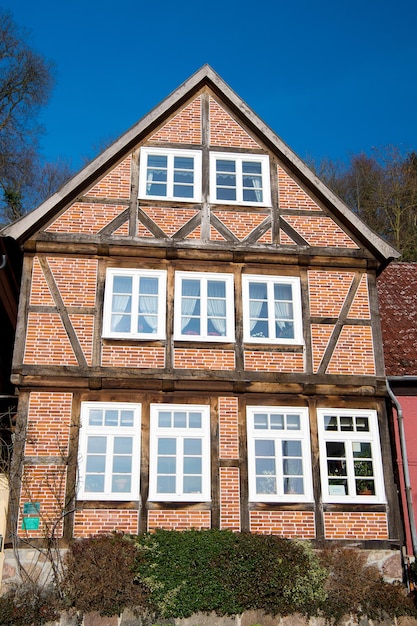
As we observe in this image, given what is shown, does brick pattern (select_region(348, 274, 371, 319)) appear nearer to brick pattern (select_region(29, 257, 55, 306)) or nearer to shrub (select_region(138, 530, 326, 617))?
shrub (select_region(138, 530, 326, 617))

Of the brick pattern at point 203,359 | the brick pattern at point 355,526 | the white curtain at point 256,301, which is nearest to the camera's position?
the brick pattern at point 355,526

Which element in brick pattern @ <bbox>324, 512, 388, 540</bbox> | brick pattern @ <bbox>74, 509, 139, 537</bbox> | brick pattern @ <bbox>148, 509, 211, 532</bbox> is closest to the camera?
brick pattern @ <bbox>74, 509, 139, 537</bbox>

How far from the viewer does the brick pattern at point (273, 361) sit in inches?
564

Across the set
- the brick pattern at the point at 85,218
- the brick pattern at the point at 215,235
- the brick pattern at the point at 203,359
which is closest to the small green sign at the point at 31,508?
the brick pattern at the point at 203,359

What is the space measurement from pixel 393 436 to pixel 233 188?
6266 millimetres

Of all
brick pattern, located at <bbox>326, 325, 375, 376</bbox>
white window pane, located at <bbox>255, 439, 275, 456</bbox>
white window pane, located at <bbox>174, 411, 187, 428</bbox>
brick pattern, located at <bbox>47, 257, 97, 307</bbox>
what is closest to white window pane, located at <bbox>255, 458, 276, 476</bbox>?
white window pane, located at <bbox>255, 439, 275, 456</bbox>

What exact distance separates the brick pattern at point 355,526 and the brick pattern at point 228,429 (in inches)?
83.3

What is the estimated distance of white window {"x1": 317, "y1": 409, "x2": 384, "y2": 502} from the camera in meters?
13.8

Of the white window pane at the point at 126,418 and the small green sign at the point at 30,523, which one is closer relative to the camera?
the small green sign at the point at 30,523

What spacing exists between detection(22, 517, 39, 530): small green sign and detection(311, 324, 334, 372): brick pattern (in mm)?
6008

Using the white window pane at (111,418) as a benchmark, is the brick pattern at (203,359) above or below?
above

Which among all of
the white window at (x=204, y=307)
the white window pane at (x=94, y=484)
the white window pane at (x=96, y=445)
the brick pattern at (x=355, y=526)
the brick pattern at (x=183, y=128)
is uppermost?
the brick pattern at (x=183, y=128)

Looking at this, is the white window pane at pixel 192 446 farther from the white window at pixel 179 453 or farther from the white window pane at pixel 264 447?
the white window pane at pixel 264 447

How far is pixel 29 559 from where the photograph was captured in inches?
498
